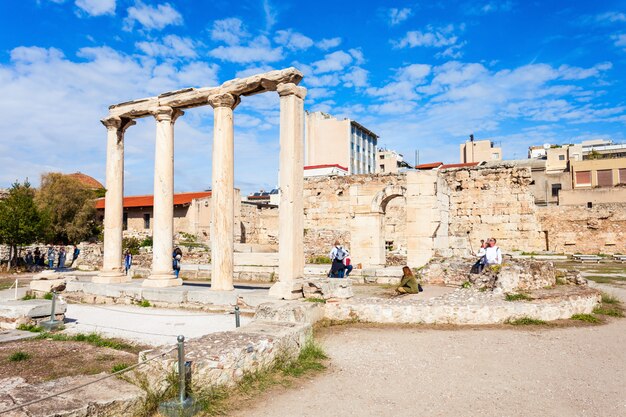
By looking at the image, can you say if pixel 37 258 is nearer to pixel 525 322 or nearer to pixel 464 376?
pixel 525 322

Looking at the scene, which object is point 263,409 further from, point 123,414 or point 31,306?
point 31,306

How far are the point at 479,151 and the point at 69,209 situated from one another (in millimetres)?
Answer: 49054

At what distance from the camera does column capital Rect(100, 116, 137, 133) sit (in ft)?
48.7

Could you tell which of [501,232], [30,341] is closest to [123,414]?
[30,341]

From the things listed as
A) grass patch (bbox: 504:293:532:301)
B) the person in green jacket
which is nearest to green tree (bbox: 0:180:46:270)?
the person in green jacket

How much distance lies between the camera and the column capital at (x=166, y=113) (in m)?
13.5

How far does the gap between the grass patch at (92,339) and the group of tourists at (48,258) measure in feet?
71.8

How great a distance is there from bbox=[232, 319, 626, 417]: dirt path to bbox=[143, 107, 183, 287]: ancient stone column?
680 cm

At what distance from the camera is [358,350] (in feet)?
25.0

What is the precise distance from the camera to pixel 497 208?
25672 millimetres

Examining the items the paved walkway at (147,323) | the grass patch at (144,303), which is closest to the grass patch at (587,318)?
the paved walkway at (147,323)

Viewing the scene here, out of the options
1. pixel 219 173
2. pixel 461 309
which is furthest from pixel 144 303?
pixel 461 309

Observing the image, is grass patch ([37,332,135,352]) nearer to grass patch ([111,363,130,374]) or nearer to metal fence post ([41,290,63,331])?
metal fence post ([41,290,63,331])

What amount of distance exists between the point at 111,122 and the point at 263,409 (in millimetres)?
12633
